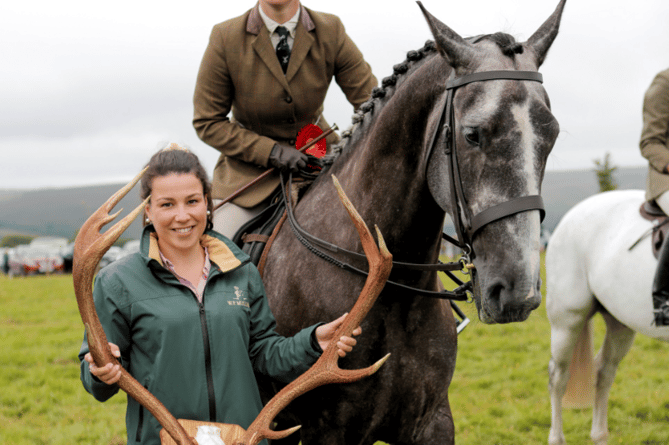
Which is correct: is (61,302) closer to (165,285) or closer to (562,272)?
(562,272)

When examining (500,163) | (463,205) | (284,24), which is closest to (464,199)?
(463,205)

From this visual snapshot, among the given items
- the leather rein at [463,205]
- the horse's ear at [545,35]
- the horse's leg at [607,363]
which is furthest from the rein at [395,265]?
the horse's leg at [607,363]

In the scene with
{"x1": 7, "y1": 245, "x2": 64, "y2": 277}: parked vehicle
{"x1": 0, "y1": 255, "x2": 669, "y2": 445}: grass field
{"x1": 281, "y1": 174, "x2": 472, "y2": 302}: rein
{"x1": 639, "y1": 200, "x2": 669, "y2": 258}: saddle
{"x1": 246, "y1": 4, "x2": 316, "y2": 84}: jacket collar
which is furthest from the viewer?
{"x1": 7, "y1": 245, "x2": 64, "y2": 277}: parked vehicle

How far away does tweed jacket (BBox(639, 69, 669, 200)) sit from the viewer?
4.63 metres

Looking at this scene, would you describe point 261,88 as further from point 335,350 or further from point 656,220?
point 656,220

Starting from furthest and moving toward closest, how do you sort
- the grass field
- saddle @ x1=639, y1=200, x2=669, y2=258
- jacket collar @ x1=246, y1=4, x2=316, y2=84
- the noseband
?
1. the grass field
2. saddle @ x1=639, y1=200, x2=669, y2=258
3. jacket collar @ x1=246, y1=4, x2=316, y2=84
4. the noseband

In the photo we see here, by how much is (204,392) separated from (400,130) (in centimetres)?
125

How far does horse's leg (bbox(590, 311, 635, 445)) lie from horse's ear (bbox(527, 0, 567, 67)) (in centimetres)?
392

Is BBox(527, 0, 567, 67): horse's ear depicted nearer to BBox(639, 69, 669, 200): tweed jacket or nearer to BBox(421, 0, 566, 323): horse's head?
BBox(421, 0, 566, 323): horse's head

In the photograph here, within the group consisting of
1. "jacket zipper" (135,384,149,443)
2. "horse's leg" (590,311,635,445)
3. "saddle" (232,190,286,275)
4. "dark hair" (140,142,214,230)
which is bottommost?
"horse's leg" (590,311,635,445)

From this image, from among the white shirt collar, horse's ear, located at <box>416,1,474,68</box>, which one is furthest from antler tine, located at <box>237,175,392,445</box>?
the white shirt collar

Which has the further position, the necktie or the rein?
the necktie

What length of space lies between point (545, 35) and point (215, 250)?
60.5 inches

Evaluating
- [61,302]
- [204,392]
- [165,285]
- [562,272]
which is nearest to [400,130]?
[165,285]
